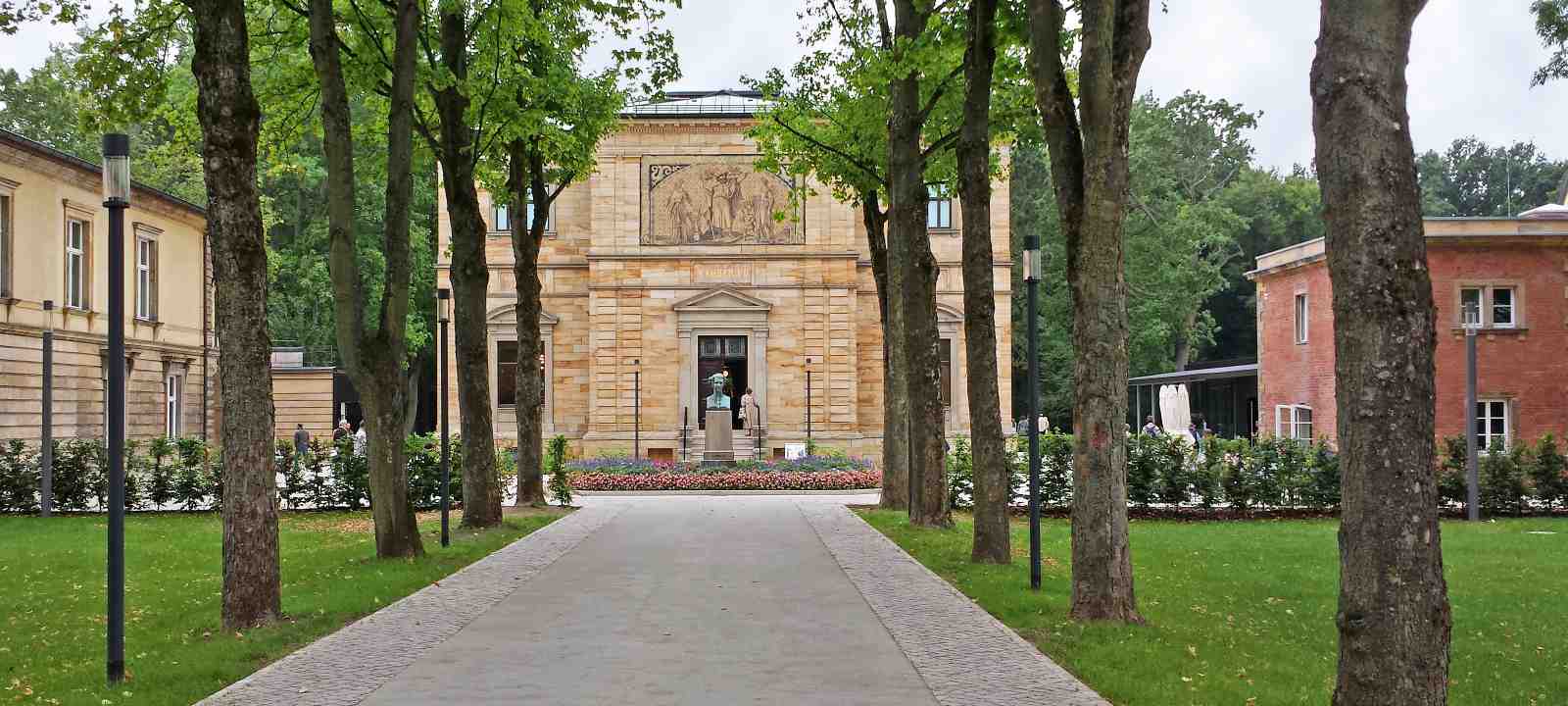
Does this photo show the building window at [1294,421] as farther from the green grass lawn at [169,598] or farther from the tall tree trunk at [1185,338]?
the green grass lawn at [169,598]

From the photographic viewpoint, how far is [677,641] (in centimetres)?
1008

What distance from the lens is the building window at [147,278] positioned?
36094 mm

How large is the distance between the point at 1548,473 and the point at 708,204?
2837 cm

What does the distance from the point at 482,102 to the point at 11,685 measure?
44.8 ft

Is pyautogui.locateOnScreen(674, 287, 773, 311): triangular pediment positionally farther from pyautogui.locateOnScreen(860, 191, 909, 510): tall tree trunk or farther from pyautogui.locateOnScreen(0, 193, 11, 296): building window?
pyautogui.locateOnScreen(0, 193, 11, 296): building window

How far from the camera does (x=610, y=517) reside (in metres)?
23.7

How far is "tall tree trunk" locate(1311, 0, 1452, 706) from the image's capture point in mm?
5996

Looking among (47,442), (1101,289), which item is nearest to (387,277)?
(1101,289)

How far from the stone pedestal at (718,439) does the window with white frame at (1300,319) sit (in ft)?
55.0

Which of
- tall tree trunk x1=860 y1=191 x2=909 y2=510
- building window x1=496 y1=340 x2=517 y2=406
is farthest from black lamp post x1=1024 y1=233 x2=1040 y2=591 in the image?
building window x1=496 y1=340 x2=517 y2=406

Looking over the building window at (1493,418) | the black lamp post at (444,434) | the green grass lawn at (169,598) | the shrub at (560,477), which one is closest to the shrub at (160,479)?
the green grass lawn at (169,598)

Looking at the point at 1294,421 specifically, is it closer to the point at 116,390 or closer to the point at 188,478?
the point at 188,478

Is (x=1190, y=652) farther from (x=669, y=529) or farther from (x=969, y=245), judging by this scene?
(x=669, y=529)

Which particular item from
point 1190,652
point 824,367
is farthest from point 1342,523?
point 824,367
